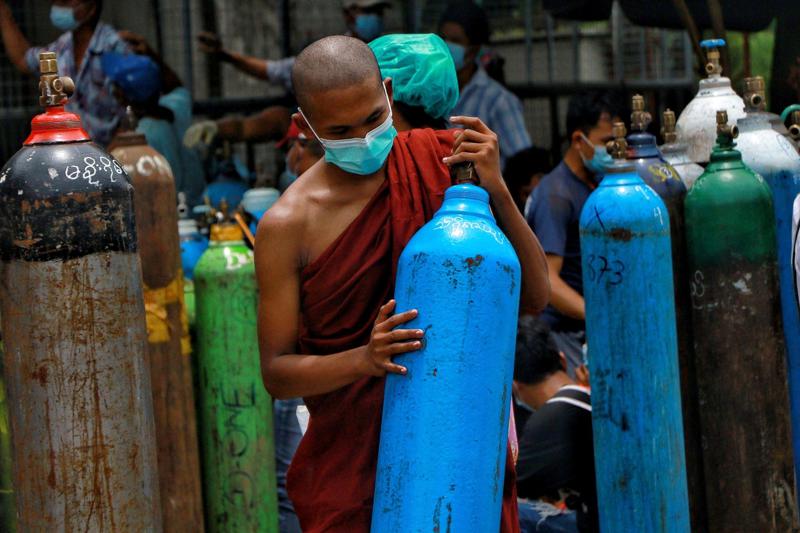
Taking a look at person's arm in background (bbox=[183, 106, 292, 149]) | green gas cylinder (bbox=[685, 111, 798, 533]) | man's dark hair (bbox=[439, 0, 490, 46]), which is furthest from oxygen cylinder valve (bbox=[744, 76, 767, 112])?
person's arm in background (bbox=[183, 106, 292, 149])

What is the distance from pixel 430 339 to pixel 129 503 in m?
0.81

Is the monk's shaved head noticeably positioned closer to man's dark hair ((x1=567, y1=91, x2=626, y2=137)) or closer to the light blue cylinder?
the light blue cylinder

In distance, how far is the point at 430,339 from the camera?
2512 millimetres

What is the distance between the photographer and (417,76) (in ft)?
10.6

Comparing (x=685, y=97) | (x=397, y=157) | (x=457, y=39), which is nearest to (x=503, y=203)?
(x=397, y=157)

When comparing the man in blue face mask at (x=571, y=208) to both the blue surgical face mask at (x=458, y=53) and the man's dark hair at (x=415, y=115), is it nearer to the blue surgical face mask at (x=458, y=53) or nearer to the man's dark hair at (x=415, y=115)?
the blue surgical face mask at (x=458, y=53)

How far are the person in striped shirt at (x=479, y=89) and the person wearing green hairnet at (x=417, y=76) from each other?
4.06 meters

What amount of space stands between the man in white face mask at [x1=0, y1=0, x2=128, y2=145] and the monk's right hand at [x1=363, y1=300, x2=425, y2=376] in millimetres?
4237

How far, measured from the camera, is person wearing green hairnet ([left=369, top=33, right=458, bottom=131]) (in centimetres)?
323

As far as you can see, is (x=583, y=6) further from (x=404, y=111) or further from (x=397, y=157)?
(x=397, y=157)

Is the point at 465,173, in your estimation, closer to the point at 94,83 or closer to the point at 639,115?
the point at 639,115

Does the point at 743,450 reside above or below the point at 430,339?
below

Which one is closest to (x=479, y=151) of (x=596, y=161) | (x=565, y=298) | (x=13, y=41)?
(x=565, y=298)

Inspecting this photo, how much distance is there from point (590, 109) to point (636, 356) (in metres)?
2.41
